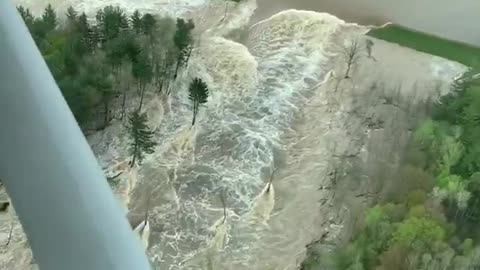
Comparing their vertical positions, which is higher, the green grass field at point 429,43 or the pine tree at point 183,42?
the pine tree at point 183,42

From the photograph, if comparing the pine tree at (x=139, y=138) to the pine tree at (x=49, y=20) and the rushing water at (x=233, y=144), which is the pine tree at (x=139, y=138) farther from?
the pine tree at (x=49, y=20)

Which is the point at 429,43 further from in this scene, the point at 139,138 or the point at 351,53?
the point at 139,138

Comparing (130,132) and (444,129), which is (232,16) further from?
(444,129)

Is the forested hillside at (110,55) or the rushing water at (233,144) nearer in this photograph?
the rushing water at (233,144)

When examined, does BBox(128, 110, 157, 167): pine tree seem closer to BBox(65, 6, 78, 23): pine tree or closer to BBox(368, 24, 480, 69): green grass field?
BBox(65, 6, 78, 23): pine tree

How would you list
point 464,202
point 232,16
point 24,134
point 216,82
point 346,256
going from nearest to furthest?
point 24,134, point 346,256, point 464,202, point 216,82, point 232,16

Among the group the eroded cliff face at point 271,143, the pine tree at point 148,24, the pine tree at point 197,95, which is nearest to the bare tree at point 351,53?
the eroded cliff face at point 271,143

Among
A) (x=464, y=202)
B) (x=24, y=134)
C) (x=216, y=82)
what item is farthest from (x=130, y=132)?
(x=24, y=134)
